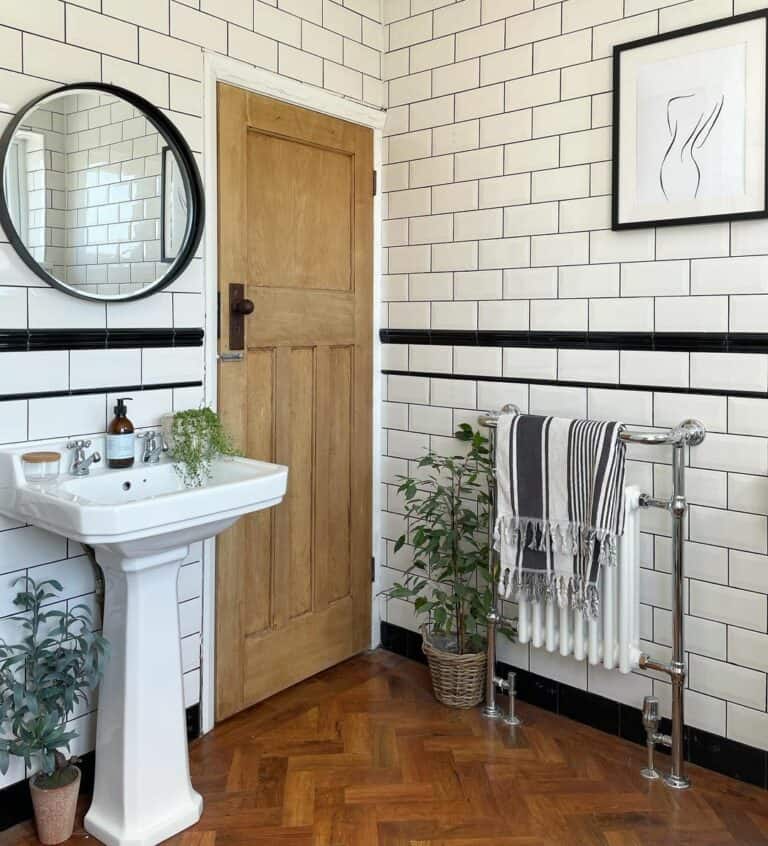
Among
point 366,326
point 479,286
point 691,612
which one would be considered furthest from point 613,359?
point 366,326

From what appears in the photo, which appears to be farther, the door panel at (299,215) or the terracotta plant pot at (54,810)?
the door panel at (299,215)

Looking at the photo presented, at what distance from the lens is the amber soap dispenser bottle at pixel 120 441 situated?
212 cm

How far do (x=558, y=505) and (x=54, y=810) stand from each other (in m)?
1.51

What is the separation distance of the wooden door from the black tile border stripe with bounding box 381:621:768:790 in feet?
1.47

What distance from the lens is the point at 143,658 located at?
1.95 metres

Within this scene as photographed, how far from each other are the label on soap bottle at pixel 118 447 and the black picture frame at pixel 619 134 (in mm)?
1507

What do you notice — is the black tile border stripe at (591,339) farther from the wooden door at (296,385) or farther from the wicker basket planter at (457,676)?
the wicker basket planter at (457,676)

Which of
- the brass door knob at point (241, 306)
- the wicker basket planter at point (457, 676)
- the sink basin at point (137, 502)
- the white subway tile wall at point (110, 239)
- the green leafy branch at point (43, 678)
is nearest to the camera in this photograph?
the sink basin at point (137, 502)

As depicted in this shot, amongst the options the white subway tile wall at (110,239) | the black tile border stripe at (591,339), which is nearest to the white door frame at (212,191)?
the white subway tile wall at (110,239)

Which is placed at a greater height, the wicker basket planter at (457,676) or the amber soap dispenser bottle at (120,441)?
the amber soap dispenser bottle at (120,441)

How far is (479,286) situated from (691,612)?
1.22 metres

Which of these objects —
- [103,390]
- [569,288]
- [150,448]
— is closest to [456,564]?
[569,288]

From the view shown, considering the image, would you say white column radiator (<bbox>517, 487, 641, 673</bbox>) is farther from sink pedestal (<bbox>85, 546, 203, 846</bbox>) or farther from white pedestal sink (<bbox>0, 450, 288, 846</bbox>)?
sink pedestal (<bbox>85, 546, 203, 846</bbox>)

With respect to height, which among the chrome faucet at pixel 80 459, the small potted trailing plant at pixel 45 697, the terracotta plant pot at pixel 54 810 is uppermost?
the chrome faucet at pixel 80 459
